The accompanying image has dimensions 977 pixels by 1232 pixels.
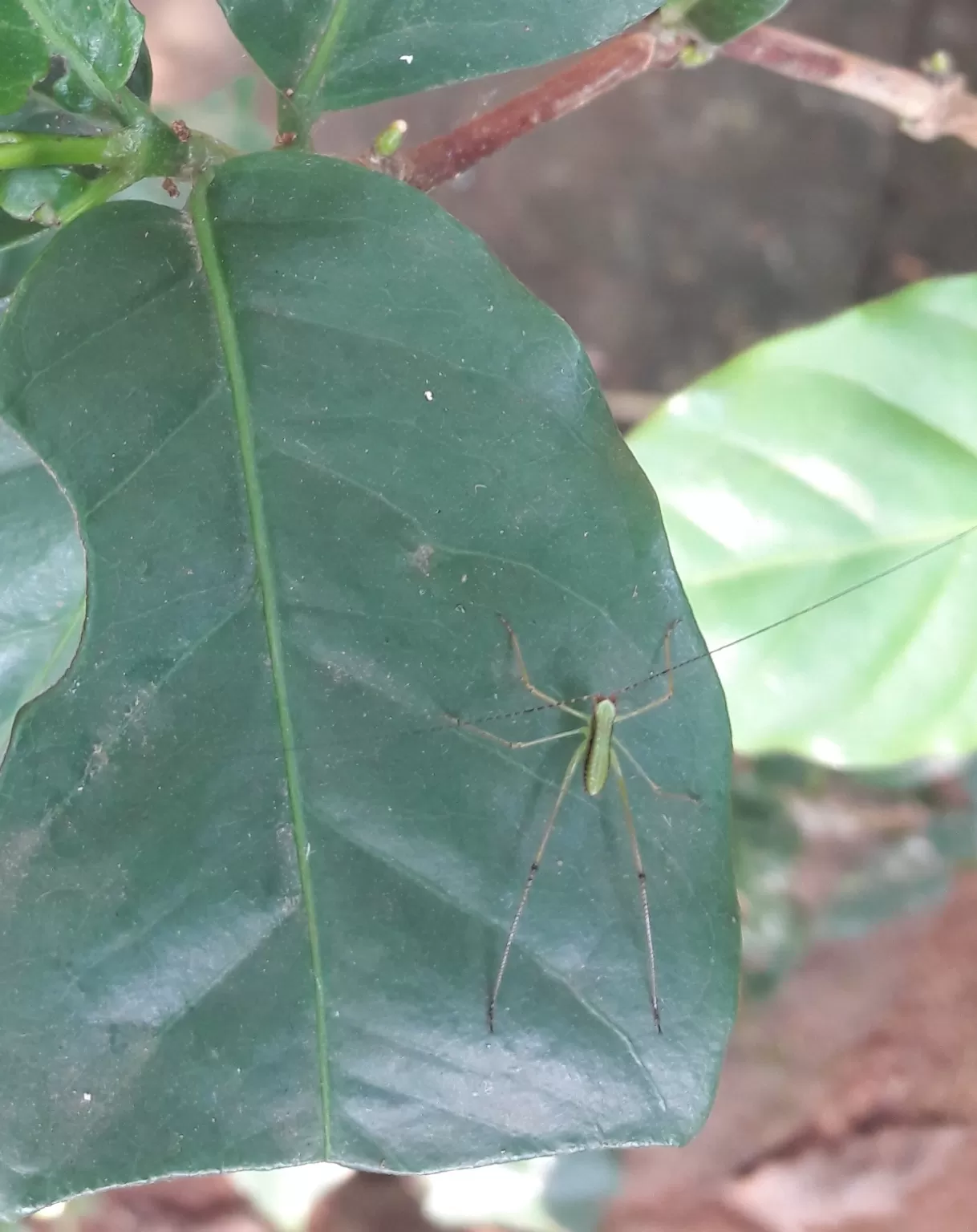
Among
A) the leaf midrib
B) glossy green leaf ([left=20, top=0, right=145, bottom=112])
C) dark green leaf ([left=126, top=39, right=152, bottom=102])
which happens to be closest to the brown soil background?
dark green leaf ([left=126, top=39, right=152, bottom=102])

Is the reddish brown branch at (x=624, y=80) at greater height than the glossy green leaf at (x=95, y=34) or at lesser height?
greater

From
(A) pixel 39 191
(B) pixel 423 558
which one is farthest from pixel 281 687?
(A) pixel 39 191

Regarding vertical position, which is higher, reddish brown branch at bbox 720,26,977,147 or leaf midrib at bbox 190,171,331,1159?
reddish brown branch at bbox 720,26,977,147

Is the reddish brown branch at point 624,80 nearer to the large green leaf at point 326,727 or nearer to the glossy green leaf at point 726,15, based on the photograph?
the glossy green leaf at point 726,15

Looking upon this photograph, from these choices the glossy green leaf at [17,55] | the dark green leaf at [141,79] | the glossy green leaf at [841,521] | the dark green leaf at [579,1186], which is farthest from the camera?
the dark green leaf at [579,1186]

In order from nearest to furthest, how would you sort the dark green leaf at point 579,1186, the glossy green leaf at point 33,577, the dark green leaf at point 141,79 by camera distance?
1. the dark green leaf at point 141,79
2. the glossy green leaf at point 33,577
3. the dark green leaf at point 579,1186

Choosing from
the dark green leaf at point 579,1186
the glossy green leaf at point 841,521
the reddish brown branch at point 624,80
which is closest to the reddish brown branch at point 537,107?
the reddish brown branch at point 624,80

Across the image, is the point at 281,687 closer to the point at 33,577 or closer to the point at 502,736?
the point at 502,736

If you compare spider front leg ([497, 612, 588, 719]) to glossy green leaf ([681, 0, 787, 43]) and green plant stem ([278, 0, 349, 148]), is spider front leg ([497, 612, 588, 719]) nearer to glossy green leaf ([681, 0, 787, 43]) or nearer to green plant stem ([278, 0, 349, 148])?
green plant stem ([278, 0, 349, 148])
